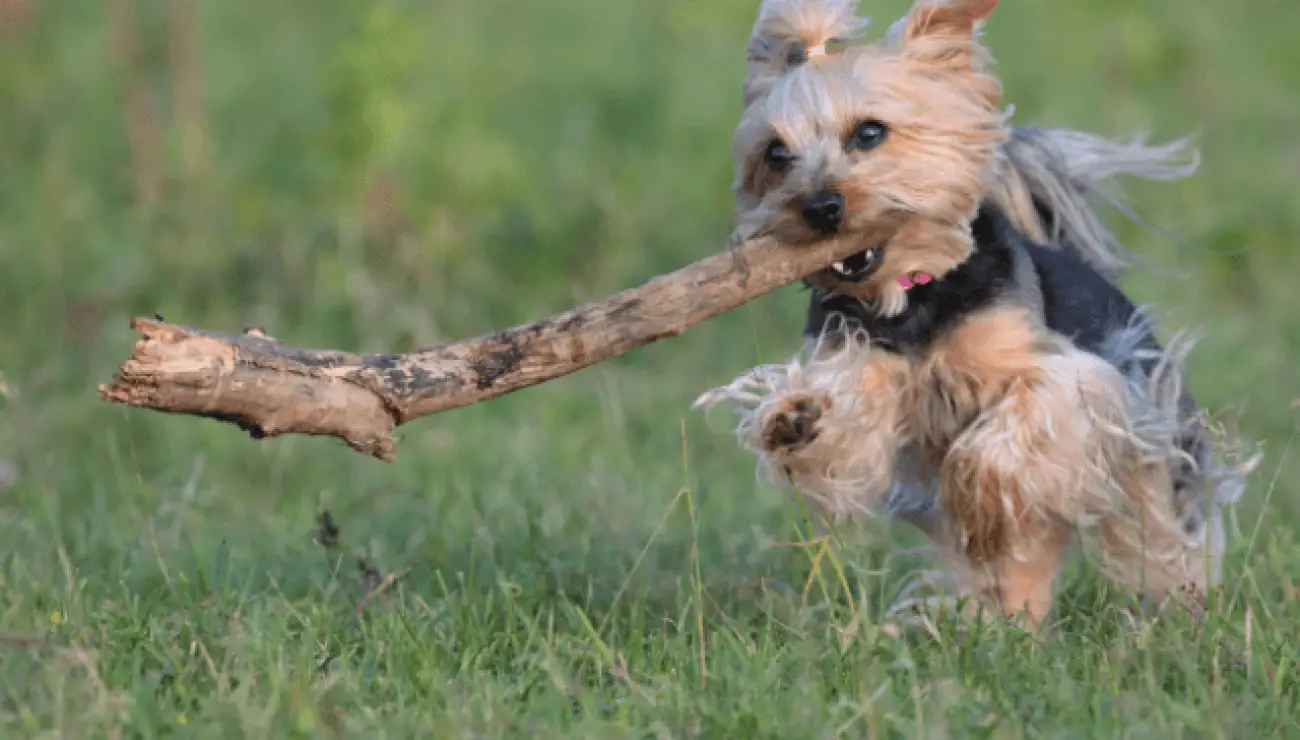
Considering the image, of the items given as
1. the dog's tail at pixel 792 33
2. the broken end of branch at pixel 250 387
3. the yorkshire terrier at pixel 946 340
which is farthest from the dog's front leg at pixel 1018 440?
the broken end of branch at pixel 250 387

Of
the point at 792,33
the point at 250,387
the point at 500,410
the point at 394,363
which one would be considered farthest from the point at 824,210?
the point at 500,410

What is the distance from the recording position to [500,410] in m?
7.36

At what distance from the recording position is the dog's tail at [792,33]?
14.6 ft

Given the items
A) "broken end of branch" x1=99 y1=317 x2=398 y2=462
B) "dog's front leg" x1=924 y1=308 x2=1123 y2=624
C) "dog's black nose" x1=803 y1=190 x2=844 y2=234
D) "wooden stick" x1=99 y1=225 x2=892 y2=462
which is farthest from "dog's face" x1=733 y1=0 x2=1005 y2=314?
"broken end of branch" x1=99 y1=317 x2=398 y2=462

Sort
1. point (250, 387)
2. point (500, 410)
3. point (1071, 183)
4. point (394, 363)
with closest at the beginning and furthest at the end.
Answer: point (250, 387) < point (394, 363) < point (1071, 183) < point (500, 410)

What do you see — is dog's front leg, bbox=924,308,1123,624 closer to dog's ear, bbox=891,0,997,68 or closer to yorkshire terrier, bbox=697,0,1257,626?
yorkshire terrier, bbox=697,0,1257,626

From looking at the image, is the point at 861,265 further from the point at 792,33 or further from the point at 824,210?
the point at 792,33

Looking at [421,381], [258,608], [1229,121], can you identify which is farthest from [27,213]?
[1229,121]

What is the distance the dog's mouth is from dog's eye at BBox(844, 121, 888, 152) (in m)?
0.24

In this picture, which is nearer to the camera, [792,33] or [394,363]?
[394,363]

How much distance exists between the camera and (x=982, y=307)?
4.34 m

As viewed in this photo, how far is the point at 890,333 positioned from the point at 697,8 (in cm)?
704

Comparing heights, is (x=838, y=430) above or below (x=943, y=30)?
below

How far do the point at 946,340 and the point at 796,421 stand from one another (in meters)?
0.39
